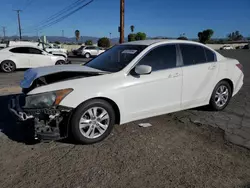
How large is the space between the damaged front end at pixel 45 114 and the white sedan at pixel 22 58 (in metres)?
10.5

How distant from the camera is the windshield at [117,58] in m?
4.13

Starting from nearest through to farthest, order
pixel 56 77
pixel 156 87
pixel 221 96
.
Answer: pixel 56 77 → pixel 156 87 → pixel 221 96

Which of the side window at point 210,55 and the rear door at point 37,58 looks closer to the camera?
the side window at point 210,55

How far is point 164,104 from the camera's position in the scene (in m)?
4.30

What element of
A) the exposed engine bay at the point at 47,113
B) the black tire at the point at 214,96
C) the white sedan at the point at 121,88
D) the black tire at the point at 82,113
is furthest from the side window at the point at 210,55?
the exposed engine bay at the point at 47,113

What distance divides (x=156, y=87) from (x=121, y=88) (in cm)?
70

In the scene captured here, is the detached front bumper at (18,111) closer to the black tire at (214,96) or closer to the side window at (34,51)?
the black tire at (214,96)

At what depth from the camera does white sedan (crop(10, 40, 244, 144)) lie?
11.2 ft

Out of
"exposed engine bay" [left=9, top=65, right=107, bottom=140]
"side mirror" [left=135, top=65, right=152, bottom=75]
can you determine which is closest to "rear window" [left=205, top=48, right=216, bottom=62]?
"side mirror" [left=135, top=65, right=152, bottom=75]

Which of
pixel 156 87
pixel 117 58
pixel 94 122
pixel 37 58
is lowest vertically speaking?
pixel 94 122

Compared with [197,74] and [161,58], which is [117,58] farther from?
[197,74]

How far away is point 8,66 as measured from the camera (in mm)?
12672

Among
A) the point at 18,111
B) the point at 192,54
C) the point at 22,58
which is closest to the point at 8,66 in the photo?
the point at 22,58

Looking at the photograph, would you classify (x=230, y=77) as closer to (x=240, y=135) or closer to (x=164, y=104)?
(x=240, y=135)
